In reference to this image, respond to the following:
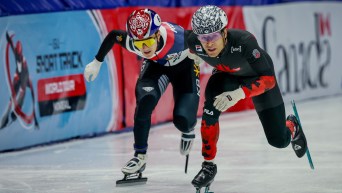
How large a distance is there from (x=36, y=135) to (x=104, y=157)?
1137 millimetres

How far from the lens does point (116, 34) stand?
782 cm

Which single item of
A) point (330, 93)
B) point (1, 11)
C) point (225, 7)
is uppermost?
point (1, 11)

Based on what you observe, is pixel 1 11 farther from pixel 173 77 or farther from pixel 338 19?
pixel 338 19

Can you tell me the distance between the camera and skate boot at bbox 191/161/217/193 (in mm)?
6582

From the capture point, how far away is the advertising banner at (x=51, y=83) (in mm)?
9648

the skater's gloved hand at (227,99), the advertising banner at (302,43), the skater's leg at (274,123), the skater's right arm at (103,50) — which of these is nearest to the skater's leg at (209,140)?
the skater's gloved hand at (227,99)

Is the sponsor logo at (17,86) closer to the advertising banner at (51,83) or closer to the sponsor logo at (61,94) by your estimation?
the advertising banner at (51,83)

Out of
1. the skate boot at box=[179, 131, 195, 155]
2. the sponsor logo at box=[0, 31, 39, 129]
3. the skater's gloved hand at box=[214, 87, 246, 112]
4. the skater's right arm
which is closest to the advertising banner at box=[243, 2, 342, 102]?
the sponsor logo at box=[0, 31, 39, 129]

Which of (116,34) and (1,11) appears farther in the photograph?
(1,11)

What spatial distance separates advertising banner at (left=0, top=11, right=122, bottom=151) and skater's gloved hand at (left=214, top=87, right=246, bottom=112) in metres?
3.77

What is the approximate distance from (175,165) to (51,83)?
2285 mm

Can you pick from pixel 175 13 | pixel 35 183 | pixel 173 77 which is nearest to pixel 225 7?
pixel 175 13

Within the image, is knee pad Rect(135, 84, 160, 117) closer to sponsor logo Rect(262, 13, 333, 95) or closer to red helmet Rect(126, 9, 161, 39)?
red helmet Rect(126, 9, 161, 39)

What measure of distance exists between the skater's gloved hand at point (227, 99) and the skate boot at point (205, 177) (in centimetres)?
51
